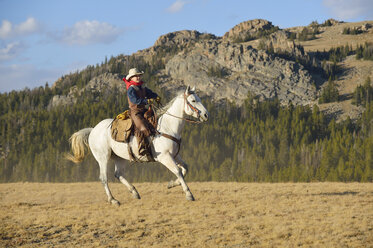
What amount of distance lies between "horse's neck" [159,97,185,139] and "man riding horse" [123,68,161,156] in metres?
0.53

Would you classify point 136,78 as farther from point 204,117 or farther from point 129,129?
point 204,117

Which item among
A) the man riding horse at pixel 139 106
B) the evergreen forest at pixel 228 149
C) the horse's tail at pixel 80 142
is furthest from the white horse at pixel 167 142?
the evergreen forest at pixel 228 149

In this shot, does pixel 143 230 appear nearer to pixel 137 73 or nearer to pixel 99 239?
pixel 99 239

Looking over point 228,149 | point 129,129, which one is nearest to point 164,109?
point 129,129

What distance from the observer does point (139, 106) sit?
1433cm

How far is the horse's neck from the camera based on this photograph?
13809mm

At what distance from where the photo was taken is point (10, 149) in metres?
156

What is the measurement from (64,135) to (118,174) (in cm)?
15066

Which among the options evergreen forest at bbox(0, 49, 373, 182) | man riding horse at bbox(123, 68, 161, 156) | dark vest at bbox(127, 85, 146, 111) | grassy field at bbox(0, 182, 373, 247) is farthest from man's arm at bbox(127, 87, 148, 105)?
evergreen forest at bbox(0, 49, 373, 182)

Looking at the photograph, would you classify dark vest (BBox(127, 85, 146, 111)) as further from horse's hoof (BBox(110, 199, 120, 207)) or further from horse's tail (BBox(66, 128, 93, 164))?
horse's tail (BBox(66, 128, 93, 164))

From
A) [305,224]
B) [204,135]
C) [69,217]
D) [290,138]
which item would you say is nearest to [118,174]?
[69,217]

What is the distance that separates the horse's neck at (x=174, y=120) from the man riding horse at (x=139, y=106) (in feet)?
1.72

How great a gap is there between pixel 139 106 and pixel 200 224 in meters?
5.70

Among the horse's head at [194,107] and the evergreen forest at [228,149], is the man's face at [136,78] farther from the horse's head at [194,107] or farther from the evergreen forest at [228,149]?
the evergreen forest at [228,149]
